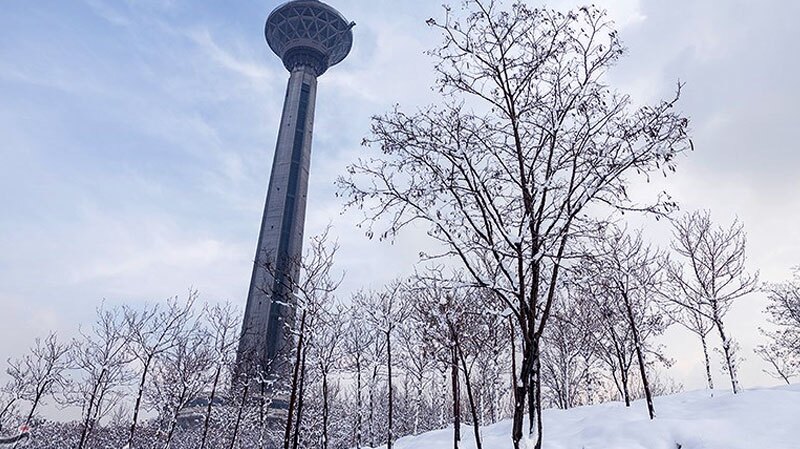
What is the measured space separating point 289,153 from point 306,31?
2915 centimetres

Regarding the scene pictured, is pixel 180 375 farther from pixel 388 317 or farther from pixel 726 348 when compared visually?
pixel 726 348

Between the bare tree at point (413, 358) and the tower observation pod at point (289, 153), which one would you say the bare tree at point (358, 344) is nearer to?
the bare tree at point (413, 358)

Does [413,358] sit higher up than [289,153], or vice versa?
[289,153]

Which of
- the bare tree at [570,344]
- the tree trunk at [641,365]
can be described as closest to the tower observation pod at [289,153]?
the bare tree at [570,344]

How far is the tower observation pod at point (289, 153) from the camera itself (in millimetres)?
66750

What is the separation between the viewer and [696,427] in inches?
591

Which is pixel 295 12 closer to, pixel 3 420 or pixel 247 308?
pixel 247 308

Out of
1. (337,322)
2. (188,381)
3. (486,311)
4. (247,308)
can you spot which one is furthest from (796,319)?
(247,308)

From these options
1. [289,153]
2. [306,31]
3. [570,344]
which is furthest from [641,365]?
[306,31]

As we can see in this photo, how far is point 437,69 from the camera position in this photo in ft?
24.2

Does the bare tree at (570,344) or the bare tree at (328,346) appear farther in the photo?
the bare tree at (570,344)

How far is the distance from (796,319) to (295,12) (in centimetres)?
8844

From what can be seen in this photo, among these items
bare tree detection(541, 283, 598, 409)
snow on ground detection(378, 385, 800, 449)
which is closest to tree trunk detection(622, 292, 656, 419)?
snow on ground detection(378, 385, 800, 449)

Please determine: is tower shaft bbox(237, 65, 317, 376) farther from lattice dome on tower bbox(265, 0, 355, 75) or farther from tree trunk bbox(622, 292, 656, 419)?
tree trunk bbox(622, 292, 656, 419)
